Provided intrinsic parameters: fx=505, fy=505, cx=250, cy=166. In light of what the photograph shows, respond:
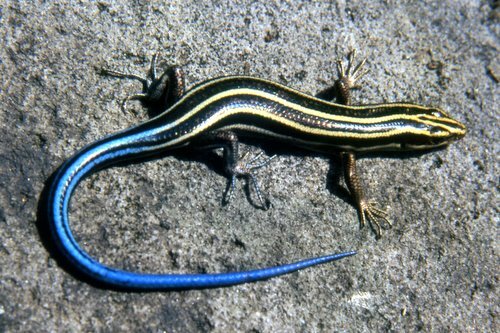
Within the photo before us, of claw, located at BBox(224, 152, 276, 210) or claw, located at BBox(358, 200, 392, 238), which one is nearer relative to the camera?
claw, located at BBox(224, 152, 276, 210)

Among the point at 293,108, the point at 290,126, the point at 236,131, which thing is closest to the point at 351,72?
the point at 293,108

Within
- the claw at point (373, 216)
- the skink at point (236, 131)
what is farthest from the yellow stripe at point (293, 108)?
the claw at point (373, 216)

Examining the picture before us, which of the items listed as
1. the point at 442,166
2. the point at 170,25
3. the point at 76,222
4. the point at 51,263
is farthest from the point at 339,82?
the point at 51,263

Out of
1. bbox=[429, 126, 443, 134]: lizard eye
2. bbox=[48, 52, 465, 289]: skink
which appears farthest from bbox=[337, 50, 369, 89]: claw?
bbox=[429, 126, 443, 134]: lizard eye

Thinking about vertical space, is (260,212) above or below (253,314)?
above

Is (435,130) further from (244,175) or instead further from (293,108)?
(244,175)

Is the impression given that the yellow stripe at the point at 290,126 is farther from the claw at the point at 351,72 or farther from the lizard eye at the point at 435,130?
the claw at the point at 351,72

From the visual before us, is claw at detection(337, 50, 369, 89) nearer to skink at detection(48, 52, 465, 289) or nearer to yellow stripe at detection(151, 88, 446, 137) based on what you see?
skink at detection(48, 52, 465, 289)

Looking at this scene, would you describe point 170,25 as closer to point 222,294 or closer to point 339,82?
point 339,82
